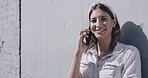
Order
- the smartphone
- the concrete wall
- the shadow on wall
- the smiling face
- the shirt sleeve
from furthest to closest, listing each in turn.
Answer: the concrete wall
the smartphone
the smiling face
the shadow on wall
the shirt sleeve

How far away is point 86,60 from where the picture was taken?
2.48 metres

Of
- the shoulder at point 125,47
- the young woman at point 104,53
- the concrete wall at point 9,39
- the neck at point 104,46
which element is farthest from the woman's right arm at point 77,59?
the concrete wall at point 9,39

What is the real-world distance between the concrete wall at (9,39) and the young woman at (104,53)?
267cm

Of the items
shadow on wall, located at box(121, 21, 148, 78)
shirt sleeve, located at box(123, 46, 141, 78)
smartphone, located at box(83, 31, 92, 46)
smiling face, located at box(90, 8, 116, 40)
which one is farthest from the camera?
smartphone, located at box(83, 31, 92, 46)

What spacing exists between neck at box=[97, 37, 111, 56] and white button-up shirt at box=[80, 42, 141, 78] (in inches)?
1.8

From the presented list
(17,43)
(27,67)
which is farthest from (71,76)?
(17,43)

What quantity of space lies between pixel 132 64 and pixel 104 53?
300 mm

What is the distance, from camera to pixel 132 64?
7.11 ft

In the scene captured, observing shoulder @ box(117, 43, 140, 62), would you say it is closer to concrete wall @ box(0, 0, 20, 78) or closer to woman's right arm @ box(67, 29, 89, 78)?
woman's right arm @ box(67, 29, 89, 78)

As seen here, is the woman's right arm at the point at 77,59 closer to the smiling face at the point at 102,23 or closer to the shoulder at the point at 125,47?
the smiling face at the point at 102,23

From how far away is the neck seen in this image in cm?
240

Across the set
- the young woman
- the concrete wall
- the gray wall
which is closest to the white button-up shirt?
the young woman

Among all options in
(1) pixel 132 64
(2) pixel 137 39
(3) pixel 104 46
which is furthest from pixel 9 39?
(1) pixel 132 64

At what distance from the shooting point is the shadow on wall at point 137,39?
2.26 metres
